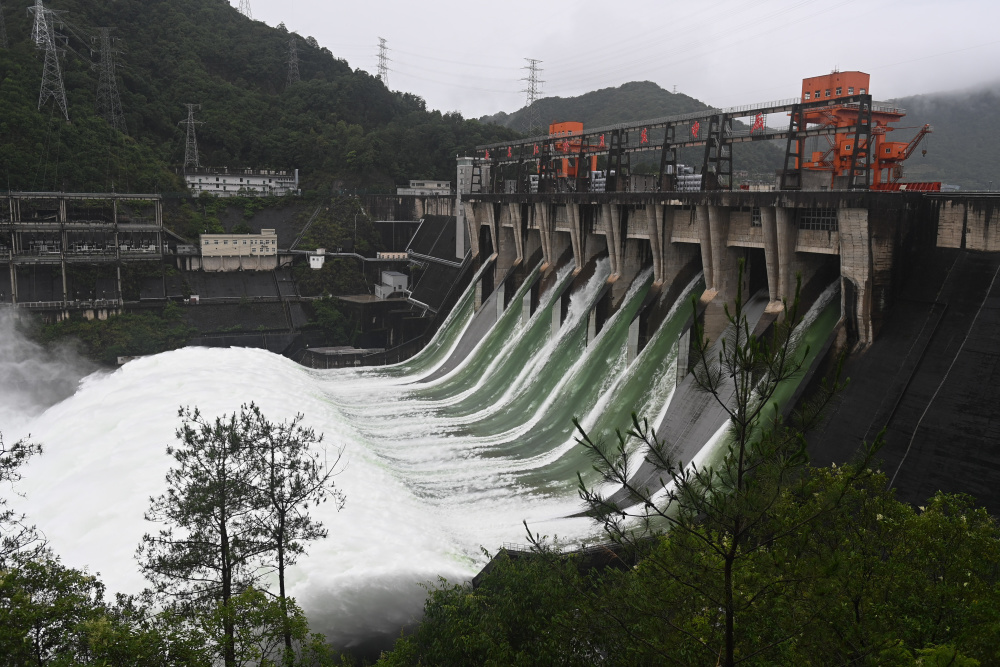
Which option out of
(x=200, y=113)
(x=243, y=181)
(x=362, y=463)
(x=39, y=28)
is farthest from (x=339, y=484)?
(x=200, y=113)

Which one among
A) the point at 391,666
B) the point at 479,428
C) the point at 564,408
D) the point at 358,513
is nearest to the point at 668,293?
the point at 564,408

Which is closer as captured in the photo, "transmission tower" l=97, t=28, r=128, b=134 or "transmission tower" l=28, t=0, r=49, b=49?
"transmission tower" l=28, t=0, r=49, b=49

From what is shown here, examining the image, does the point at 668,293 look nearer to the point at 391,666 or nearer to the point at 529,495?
the point at 529,495

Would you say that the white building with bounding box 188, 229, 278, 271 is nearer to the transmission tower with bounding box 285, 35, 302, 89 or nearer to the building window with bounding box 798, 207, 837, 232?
the transmission tower with bounding box 285, 35, 302, 89

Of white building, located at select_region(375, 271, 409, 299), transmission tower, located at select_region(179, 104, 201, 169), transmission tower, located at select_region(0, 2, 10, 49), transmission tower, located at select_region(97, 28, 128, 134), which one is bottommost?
white building, located at select_region(375, 271, 409, 299)

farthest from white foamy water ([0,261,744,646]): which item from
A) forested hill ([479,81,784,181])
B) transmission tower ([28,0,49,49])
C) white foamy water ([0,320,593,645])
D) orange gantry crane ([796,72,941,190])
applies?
forested hill ([479,81,784,181])
